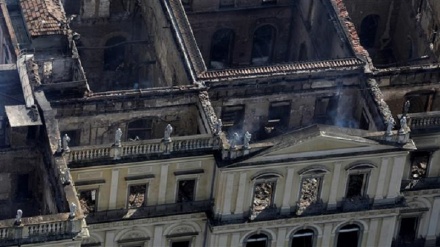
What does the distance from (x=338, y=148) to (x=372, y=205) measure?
5.47 metres

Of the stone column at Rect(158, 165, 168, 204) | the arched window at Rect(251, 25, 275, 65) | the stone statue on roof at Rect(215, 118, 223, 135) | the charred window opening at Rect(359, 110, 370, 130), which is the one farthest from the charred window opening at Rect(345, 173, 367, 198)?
the arched window at Rect(251, 25, 275, 65)

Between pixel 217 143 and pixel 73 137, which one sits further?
pixel 73 137

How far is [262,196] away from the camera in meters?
120

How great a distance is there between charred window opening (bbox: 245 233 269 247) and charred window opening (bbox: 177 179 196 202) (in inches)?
185

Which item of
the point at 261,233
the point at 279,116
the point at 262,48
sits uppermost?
the point at 262,48

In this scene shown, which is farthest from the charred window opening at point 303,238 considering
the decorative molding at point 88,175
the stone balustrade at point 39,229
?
the stone balustrade at point 39,229

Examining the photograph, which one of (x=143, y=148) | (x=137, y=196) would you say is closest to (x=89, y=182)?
(x=143, y=148)

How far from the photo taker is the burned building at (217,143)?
4560 inches

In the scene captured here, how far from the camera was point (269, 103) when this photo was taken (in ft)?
400

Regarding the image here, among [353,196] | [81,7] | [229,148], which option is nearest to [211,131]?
[229,148]

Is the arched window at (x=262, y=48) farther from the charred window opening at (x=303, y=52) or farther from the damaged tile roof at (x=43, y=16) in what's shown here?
the damaged tile roof at (x=43, y=16)

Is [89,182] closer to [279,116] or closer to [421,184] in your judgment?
[279,116]

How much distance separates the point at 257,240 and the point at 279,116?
28.6 feet

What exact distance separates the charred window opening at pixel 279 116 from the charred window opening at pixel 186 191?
25.4ft
